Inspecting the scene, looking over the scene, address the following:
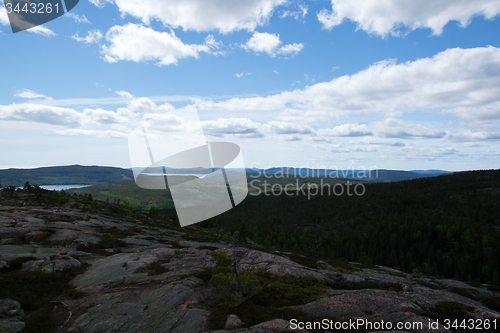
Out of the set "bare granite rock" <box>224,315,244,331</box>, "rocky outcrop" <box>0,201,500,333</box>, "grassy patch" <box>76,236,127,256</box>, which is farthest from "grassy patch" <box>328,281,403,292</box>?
"grassy patch" <box>76,236,127,256</box>

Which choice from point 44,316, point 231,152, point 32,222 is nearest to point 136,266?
point 44,316

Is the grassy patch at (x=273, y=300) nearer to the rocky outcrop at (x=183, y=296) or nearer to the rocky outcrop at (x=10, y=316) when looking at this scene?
the rocky outcrop at (x=183, y=296)

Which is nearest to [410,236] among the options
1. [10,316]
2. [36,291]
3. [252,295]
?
[252,295]

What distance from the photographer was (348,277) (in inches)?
925

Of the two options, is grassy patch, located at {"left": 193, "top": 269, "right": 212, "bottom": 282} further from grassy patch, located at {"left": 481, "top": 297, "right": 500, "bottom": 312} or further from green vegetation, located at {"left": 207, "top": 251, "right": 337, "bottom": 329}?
grassy patch, located at {"left": 481, "top": 297, "right": 500, "bottom": 312}

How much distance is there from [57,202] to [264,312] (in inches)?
4043

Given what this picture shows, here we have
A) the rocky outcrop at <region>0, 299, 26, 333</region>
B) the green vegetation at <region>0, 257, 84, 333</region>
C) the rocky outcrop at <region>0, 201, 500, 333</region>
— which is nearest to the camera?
the rocky outcrop at <region>0, 299, 26, 333</region>

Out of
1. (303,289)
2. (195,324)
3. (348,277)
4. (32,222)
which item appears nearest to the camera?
(195,324)

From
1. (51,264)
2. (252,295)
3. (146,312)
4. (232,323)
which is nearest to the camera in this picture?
(232,323)

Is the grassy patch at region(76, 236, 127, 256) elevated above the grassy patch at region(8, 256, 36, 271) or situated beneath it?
situated beneath

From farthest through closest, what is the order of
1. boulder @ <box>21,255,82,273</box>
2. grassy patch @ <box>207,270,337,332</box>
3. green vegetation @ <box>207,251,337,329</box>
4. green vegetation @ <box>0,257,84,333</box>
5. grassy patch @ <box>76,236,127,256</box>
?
grassy patch @ <box>76,236,127,256</box> → boulder @ <box>21,255,82,273</box> → green vegetation @ <box>207,251,337,329</box> → green vegetation @ <box>0,257,84,333</box> → grassy patch @ <box>207,270,337,332</box>

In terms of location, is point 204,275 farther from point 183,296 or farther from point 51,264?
point 51,264

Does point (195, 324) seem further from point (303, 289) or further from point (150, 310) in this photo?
point (303, 289)

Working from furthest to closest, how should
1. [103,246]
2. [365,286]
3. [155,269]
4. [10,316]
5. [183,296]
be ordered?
1. [103,246]
2. [155,269]
3. [365,286]
4. [183,296]
5. [10,316]
